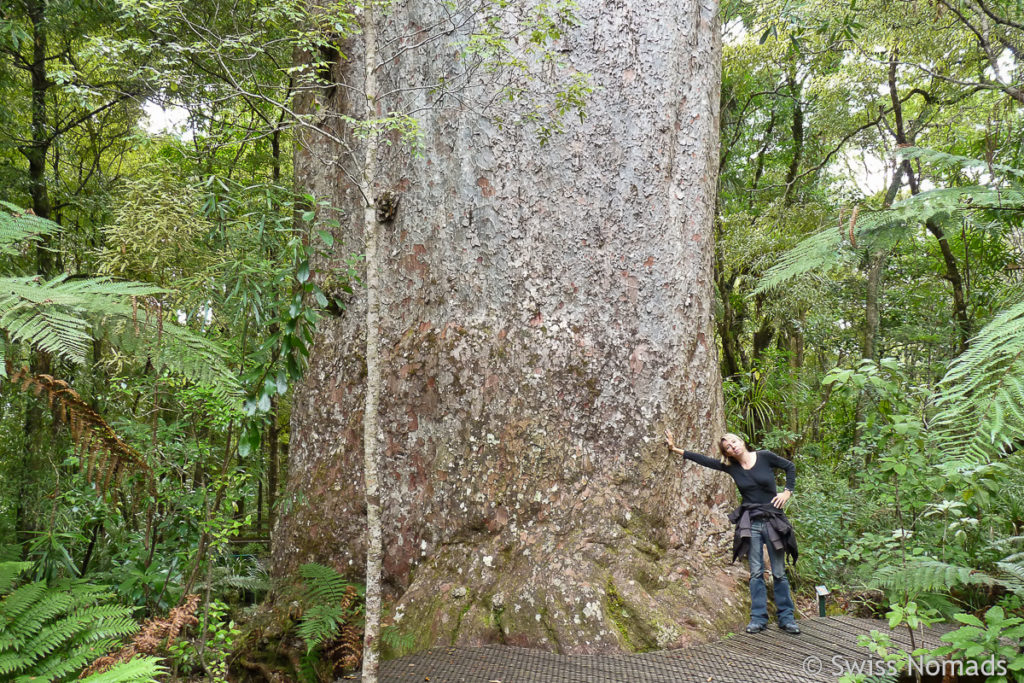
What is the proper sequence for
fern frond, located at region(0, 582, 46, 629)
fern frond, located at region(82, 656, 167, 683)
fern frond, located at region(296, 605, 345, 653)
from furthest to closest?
fern frond, located at region(296, 605, 345, 653)
fern frond, located at region(0, 582, 46, 629)
fern frond, located at region(82, 656, 167, 683)

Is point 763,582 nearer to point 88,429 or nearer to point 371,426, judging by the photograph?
point 371,426

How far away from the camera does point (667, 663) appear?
119 inches

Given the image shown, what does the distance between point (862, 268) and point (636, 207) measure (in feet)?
28.2

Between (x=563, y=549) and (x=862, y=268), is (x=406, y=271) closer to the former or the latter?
(x=563, y=549)

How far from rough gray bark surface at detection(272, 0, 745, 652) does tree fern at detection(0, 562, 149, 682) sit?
1094 mm

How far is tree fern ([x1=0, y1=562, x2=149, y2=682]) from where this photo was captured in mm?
3098

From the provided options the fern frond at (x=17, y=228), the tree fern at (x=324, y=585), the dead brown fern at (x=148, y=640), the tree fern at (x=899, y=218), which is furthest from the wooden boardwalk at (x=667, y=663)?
the fern frond at (x=17, y=228)

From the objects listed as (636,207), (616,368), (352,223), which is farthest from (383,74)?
(616,368)

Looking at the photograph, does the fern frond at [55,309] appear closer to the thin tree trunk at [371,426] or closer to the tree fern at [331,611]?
the thin tree trunk at [371,426]

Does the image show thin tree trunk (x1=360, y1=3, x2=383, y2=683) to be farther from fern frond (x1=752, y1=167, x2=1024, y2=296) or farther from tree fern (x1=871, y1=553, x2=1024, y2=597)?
tree fern (x1=871, y1=553, x2=1024, y2=597)

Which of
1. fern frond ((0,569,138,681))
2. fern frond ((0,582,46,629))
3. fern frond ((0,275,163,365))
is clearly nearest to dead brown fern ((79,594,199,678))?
fern frond ((0,569,138,681))

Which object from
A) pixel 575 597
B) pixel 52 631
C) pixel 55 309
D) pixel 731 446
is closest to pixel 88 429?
pixel 55 309

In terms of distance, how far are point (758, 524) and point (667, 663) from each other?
109 centimetres

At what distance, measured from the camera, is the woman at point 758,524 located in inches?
137
